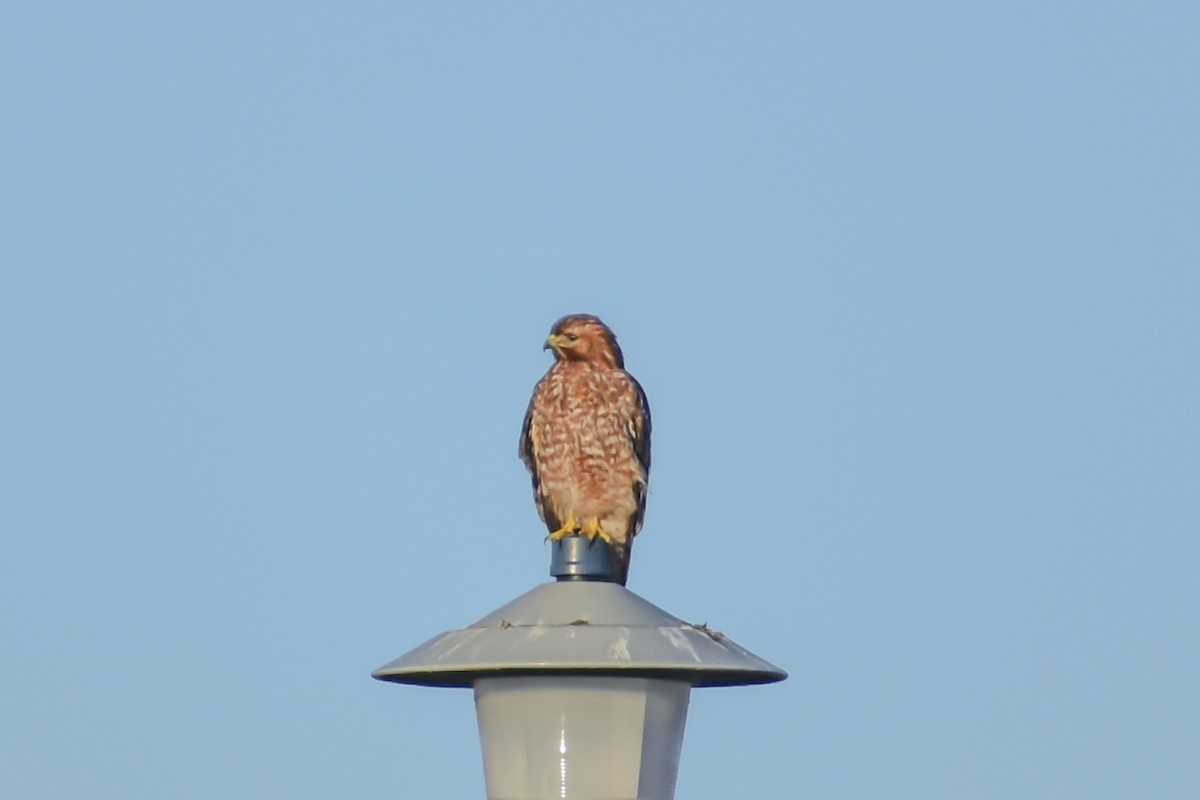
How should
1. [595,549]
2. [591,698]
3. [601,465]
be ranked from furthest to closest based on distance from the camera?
1. [601,465]
2. [595,549]
3. [591,698]

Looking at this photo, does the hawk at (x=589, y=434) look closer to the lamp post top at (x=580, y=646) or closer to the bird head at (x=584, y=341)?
the bird head at (x=584, y=341)

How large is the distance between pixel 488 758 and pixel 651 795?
1.53ft

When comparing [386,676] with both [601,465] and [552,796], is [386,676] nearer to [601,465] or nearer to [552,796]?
[552,796]

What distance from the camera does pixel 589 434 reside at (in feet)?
24.6

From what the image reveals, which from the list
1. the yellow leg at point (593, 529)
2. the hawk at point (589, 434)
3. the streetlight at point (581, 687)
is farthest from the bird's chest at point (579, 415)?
the streetlight at point (581, 687)

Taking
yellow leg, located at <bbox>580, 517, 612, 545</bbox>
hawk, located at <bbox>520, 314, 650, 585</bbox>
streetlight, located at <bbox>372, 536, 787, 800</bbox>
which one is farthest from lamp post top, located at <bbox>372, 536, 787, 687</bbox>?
hawk, located at <bbox>520, 314, 650, 585</bbox>

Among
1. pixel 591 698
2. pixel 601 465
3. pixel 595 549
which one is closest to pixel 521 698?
pixel 591 698

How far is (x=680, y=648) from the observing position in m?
4.99

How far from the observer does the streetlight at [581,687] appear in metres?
4.94

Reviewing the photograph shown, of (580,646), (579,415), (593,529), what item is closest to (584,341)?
(579,415)

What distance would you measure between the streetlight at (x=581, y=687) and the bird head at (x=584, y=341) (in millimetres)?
2557

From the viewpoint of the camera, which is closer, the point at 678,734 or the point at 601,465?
the point at 678,734

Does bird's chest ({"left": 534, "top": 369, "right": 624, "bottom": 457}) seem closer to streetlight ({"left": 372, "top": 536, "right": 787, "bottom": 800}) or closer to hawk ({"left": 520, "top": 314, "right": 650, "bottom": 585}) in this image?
hawk ({"left": 520, "top": 314, "right": 650, "bottom": 585})

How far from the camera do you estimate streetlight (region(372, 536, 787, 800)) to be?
494 cm
